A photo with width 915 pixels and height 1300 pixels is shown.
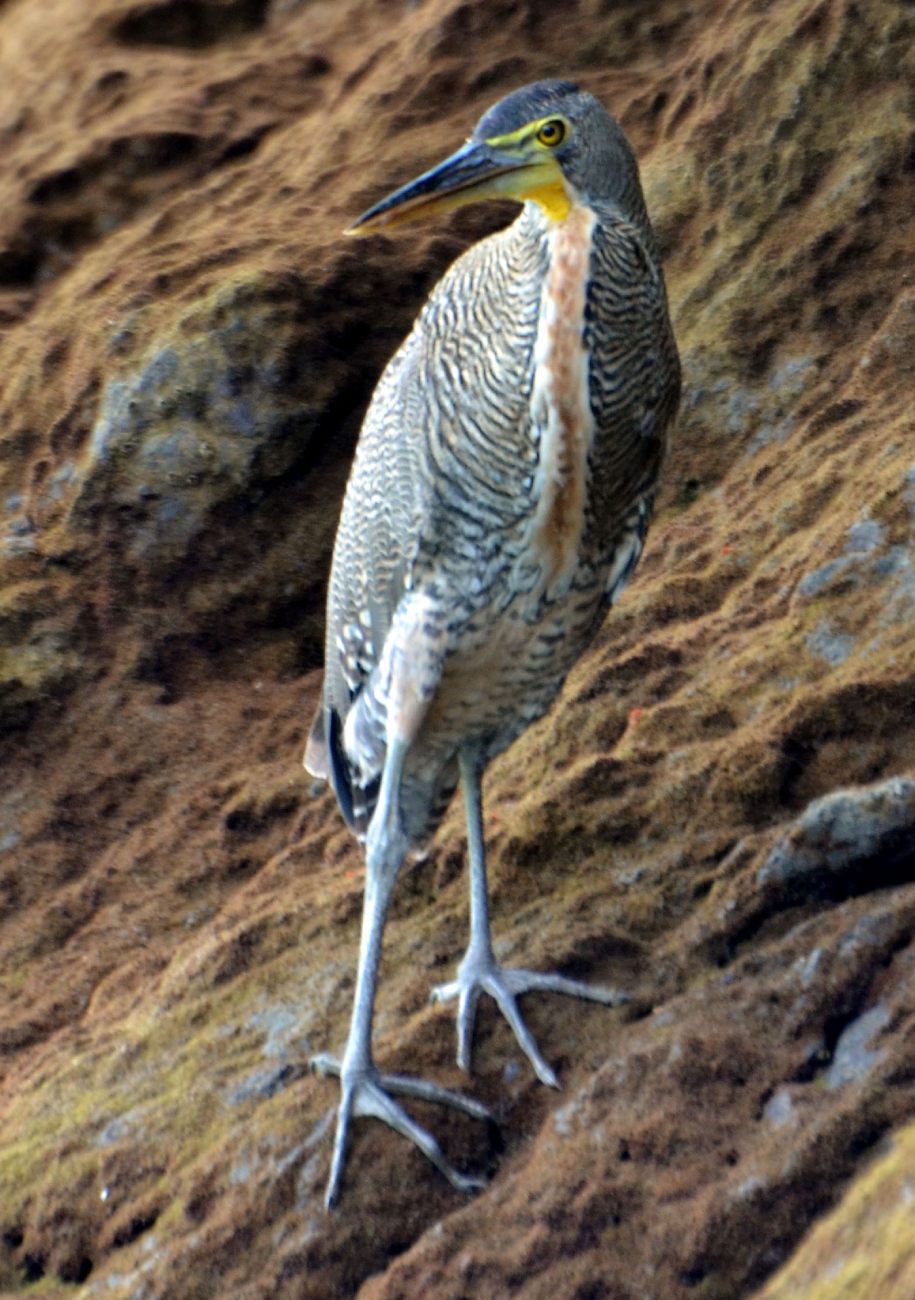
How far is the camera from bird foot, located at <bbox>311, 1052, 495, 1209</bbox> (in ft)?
13.8

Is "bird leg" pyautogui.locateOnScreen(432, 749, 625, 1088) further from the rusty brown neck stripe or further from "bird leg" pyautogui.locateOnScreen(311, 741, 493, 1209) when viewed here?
the rusty brown neck stripe

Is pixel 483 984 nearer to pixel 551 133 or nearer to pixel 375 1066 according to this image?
pixel 375 1066

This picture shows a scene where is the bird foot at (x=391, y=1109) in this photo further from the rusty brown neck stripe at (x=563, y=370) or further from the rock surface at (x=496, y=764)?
the rusty brown neck stripe at (x=563, y=370)

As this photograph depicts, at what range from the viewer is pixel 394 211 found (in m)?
4.44

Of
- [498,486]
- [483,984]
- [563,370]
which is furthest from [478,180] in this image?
[483,984]

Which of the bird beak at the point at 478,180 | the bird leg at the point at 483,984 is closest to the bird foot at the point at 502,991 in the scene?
the bird leg at the point at 483,984

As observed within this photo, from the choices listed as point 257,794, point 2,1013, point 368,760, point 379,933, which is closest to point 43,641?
point 257,794

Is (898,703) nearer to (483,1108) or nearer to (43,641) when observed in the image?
(483,1108)

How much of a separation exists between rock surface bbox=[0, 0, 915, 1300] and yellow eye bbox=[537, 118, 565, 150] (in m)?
1.79

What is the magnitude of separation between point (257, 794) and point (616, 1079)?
2.76m

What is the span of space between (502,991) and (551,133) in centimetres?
222

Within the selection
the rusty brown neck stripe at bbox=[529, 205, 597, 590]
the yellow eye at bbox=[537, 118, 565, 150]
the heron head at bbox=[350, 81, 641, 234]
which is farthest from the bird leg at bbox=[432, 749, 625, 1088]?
the yellow eye at bbox=[537, 118, 565, 150]

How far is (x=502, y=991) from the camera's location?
463cm

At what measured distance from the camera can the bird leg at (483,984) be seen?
4.55m
